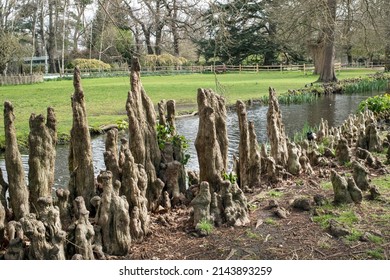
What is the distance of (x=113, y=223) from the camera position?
4.55 m

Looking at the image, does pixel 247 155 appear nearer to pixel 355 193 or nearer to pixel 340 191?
pixel 340 191

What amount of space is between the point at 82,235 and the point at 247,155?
299 centimetres

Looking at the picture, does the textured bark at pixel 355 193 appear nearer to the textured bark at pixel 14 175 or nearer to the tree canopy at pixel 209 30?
the tree canopy at pixel 209 30

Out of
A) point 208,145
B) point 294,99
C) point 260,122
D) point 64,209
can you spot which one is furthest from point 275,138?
point 294,99

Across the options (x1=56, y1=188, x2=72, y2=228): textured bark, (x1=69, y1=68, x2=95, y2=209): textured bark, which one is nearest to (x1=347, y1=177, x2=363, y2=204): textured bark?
(x1=69, y1=68, x2=95, y2=209): textured bark

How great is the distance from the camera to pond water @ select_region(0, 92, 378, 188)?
11383mm

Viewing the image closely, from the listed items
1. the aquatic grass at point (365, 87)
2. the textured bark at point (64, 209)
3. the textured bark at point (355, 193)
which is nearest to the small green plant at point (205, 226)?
the textured bark at point (64, 209)

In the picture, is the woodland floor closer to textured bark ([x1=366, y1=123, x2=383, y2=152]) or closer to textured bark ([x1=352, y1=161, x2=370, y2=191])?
textured bark ([x1=352, y1=161, x2=370, y2=191])

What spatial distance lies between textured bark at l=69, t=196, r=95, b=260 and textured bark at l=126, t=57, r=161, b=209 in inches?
59.1

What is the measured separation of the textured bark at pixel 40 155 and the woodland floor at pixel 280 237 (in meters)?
1.19

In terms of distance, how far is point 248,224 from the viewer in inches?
205

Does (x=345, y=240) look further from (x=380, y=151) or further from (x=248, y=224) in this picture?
(x=380, y=151)
